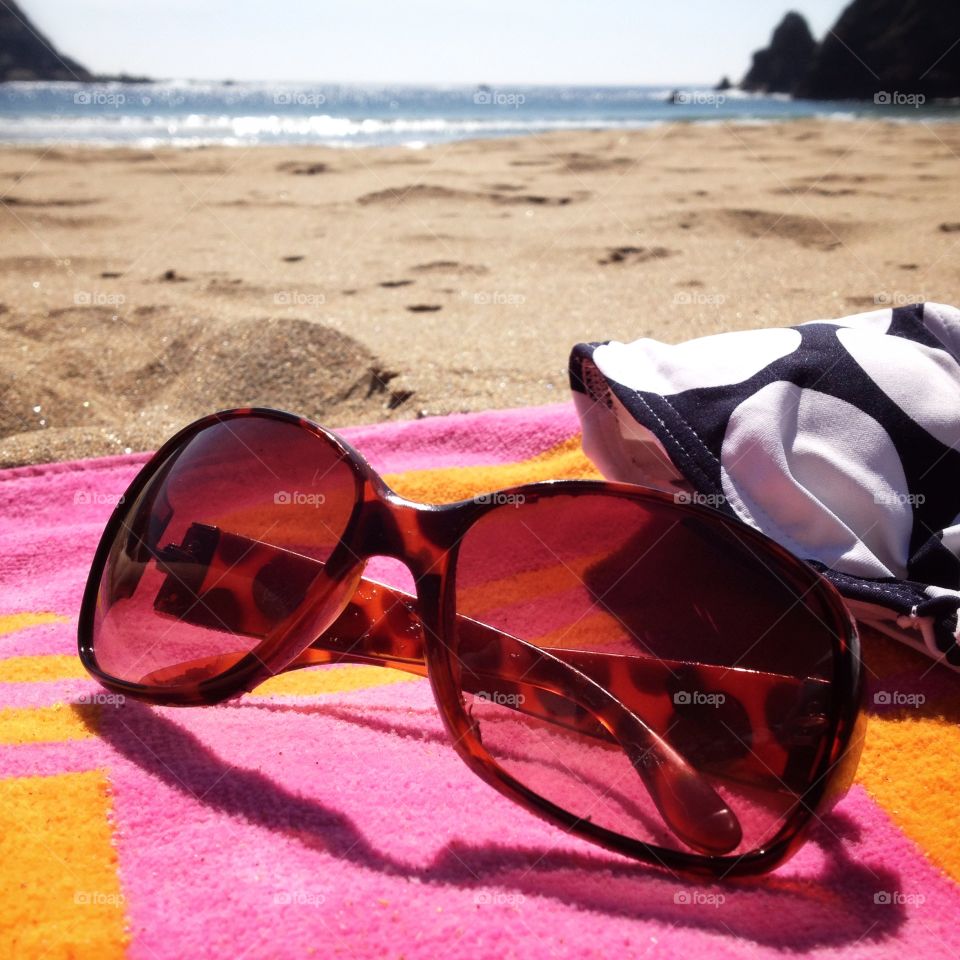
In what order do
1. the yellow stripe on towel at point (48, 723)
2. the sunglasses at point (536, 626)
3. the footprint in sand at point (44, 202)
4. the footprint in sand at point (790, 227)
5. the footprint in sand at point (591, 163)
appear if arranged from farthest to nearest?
the footprint in sand at point (591, 163) → the footprint in sand at point (44, 202) → the footprint in sand at point (790, 227) → the yellow stripe on towel at point (48, 723) → the sunglasses at point (536, 626)

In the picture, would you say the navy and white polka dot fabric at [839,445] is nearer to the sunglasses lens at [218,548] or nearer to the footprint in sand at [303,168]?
the sunglasses lens at [218,548]

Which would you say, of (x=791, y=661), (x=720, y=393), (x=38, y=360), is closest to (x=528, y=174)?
(x=38, y=360)

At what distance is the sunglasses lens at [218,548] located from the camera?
0.88 metres

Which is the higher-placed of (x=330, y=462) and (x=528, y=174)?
(x=528, y=174)

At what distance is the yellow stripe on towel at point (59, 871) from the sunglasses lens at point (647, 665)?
0.31 m

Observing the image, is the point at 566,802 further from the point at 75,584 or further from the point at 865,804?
the point at 75,584

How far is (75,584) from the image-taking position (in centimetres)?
122

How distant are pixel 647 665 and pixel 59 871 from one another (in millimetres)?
497

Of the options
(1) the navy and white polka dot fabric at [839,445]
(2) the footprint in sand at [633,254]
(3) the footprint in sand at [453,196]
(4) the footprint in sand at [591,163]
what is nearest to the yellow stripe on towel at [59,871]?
(1) the navy and white polka dot fabric at [839,445]

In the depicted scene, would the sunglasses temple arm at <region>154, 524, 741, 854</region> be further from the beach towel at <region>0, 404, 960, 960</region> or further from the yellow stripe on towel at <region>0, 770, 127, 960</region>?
the yellow stripe on towel at <region>0, 770, 127, 960</region>

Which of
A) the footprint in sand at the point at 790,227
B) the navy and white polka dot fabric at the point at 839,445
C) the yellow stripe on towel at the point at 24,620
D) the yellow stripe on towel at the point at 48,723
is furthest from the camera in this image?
the footprint in sand at the point at 790,227

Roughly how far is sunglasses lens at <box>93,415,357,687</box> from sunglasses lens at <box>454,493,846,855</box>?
0.62 ft

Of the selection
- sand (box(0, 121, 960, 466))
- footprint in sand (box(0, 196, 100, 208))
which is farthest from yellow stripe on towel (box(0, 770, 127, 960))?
footprint in sand (box(0, 196, 100, 208))

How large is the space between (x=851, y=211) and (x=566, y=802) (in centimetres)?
333
